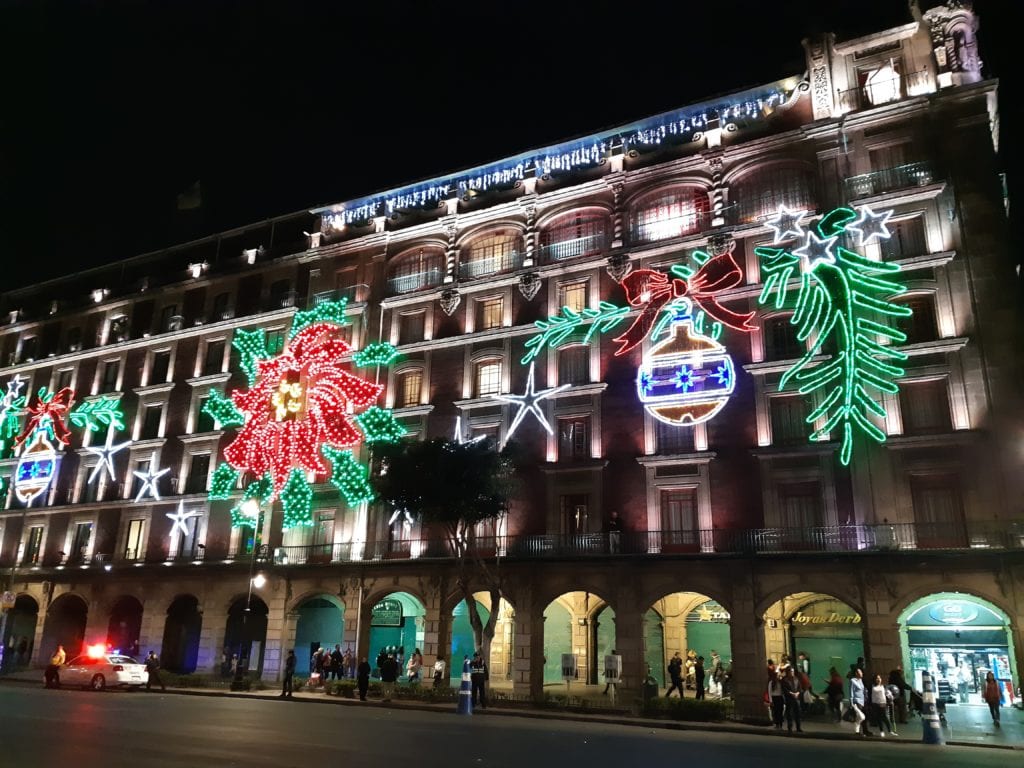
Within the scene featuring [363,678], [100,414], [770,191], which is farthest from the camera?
[100,414]

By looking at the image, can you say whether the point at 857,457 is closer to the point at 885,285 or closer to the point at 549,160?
the point at 885,285

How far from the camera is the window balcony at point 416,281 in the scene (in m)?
36.4

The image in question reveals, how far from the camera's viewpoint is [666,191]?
3228 centimetres

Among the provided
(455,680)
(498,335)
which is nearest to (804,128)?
(498,335)

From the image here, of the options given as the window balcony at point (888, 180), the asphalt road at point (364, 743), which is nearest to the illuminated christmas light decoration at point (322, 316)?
the asphalt road at point (364, 743)

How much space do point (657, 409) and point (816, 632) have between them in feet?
32.0

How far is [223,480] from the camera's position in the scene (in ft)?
119

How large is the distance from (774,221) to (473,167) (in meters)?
14.9

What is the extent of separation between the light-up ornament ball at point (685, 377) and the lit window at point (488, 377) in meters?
6.58

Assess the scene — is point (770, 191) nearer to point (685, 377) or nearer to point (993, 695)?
point (685, 377)

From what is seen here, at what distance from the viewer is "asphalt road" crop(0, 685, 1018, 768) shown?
36.3 feet

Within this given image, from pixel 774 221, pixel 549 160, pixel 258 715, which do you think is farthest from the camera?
pixel 549 160

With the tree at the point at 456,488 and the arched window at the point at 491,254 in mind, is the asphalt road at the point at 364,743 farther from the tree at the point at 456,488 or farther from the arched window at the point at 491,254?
the arched window at the point at 491,254

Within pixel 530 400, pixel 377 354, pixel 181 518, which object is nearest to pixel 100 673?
pixel 181 518
